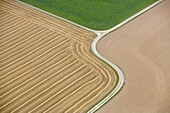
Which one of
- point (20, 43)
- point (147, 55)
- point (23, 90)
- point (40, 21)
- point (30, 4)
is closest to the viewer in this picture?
point (23, 90)

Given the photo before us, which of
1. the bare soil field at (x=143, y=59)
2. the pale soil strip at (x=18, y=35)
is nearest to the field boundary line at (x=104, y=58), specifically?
the bare soil field at (x=143, y=59)

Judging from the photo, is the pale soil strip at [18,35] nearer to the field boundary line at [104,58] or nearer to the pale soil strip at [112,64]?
the field boundary line at [104,58]

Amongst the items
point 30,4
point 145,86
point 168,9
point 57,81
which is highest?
point 30,4

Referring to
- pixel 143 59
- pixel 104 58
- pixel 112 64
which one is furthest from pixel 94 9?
pixel 143 59

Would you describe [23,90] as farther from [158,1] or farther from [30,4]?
[158,1]

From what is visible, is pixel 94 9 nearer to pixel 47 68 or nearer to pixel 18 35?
pixel 18 35

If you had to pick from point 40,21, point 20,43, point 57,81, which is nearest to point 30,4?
point 40,21

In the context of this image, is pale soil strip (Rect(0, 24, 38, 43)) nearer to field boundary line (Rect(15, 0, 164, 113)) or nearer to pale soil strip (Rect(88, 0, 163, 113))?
field boundary line (Rect(15, 0, 164, 113))
